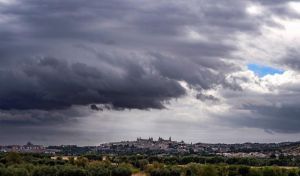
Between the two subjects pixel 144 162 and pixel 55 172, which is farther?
pixel 144 162

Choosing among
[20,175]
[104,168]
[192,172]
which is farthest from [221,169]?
[20,175]

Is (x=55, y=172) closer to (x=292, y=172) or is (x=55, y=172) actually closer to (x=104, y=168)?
(x=104, y=168)

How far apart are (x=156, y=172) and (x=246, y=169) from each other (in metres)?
30.7

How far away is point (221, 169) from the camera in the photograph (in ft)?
504

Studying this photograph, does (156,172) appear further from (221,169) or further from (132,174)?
(221,169)

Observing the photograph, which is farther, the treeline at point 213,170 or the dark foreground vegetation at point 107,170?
the treeline at point 213,170

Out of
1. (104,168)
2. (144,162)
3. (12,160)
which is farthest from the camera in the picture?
(144,162)

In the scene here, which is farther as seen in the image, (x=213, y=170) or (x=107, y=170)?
(x=213, y=170)

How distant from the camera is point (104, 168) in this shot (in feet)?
457

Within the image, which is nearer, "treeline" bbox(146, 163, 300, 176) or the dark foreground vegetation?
the dark foreground vegetation

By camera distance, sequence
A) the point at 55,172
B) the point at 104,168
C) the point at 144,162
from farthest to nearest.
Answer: the point at 144,162
the point at 104,168
the point at 55,172

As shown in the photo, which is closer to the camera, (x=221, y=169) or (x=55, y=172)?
(x=55, y=172)

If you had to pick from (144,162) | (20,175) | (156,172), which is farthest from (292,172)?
(20,175)

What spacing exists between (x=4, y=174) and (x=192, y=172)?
53411 millimetres
